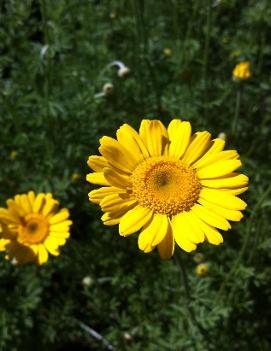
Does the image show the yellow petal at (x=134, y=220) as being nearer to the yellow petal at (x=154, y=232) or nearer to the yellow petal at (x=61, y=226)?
the yellow petal at (x=154, y=232)

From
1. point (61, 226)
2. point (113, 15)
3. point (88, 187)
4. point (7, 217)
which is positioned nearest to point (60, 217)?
point (61, 226)

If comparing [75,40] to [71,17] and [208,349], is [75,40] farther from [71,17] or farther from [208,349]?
[208,349]

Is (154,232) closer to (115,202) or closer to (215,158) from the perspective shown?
(115,202)

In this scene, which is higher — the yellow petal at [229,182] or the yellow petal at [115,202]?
the yellow petal at [229,182]

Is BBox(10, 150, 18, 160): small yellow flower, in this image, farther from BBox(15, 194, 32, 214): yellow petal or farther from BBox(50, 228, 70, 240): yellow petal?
BBox(50, 228, 70, 240): yellow petal

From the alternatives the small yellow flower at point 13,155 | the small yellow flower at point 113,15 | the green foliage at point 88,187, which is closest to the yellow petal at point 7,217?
the green foliage at point 88,187

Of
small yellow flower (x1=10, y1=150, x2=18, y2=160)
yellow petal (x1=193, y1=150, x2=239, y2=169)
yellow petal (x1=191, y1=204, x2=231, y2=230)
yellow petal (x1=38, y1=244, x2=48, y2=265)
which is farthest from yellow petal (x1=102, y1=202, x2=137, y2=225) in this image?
small yellow flower (x1=10, y1=150, x2=18, y2=160)
